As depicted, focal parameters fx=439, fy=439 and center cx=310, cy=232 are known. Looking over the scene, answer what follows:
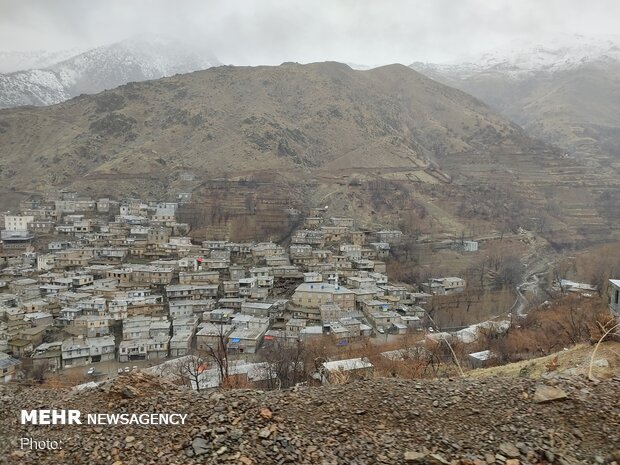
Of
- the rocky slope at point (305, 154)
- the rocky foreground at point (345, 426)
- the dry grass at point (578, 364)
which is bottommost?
the dry grass at point (578, 364)

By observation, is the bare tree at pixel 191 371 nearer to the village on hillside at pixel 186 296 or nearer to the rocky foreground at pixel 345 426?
the village on hillside at pixel 186 296

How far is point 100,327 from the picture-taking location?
2319cm

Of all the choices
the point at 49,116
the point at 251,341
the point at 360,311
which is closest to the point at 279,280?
the point at 360,311

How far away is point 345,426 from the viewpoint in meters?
4.46

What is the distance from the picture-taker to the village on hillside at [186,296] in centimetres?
2041

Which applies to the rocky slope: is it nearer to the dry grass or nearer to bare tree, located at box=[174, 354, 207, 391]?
bare tree, located at box=[174, 354, 207, 391]

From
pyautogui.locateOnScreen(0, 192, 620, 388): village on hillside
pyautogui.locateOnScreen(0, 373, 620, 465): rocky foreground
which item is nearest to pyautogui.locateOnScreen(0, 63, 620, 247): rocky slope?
pyautogui.locateOnScreen(0, 192, 620, 388): village on hillside

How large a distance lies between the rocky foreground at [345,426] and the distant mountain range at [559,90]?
79.8 metres

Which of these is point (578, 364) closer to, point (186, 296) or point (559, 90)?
point (186, 296)

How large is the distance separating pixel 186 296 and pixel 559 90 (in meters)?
140

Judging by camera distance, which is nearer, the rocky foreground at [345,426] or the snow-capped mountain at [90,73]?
the rocky foreground at [345,426]

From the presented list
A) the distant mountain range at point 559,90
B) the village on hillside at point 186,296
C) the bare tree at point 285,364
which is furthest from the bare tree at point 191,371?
the distant mountain range at point 559,90

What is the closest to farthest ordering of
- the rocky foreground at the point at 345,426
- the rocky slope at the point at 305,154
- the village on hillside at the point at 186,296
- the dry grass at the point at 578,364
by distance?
the rocky foreground at the point at 345,426
the dry grass at the point at 578,364
the village on hillside at the point at 186,296
the rocky slope at the point at 305,154

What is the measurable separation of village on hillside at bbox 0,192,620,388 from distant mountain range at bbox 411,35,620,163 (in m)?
60.3
